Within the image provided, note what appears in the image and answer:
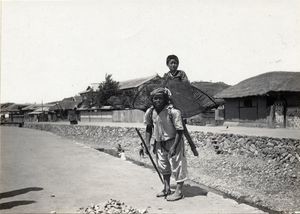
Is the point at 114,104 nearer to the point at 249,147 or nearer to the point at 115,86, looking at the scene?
the point at 115,86

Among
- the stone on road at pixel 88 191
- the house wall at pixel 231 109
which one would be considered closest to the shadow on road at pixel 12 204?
the stone on road at pixel 88 191

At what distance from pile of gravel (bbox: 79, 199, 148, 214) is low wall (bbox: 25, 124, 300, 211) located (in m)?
4.52

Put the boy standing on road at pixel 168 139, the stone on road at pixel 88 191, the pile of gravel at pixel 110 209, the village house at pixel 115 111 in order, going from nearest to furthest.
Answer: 1. the pile of gravel at pixel 110 209
2. the stone on road at pixel 88 191
3. the boy standing on road at pixel 168 139
4. the village house at pixel 115 111

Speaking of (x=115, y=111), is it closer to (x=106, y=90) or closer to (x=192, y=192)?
(x=106, y=90)

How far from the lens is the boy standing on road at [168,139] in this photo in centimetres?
596

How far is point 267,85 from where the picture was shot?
2459cm

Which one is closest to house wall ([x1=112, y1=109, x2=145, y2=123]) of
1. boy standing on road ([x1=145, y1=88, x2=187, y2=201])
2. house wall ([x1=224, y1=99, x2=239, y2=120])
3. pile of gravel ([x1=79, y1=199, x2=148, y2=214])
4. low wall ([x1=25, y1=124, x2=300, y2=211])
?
house wall ([x1=224, y1=99, x2=239, y2=120])

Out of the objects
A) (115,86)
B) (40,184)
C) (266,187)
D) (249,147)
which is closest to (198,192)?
(40,184)

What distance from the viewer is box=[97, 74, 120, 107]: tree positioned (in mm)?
48875

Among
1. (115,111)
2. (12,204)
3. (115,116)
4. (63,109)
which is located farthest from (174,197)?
(63,109)

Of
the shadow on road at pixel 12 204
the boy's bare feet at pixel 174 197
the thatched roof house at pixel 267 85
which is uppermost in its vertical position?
the thatched roof house at pixel 267 85

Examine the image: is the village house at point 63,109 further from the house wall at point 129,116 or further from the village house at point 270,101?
the village house at point 270,101

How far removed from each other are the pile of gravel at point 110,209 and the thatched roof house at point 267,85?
2036 centimetres

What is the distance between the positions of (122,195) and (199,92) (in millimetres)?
2428
